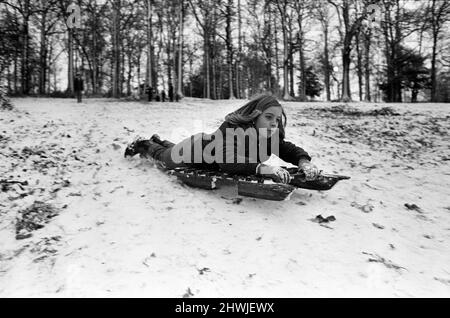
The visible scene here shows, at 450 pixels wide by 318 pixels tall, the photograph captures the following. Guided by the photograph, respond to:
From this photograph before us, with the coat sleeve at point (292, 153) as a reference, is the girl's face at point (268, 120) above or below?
above

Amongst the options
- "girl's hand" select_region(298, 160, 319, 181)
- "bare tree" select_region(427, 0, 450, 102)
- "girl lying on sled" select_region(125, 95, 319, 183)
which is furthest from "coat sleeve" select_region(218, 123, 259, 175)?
"bare tree" select_region(427, 0, 450, 102)

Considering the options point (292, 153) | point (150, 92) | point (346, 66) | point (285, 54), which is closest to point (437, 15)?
point (346, 66)

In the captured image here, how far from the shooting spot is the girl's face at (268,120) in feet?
10.6

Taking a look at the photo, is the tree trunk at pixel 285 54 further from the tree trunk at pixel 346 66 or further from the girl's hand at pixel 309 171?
the girl's hand at pixel 309 171

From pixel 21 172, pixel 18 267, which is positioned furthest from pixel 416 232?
pixel 21 172

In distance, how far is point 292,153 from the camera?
11.7 ft

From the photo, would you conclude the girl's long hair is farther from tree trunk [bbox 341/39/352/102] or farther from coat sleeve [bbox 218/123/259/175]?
tree trunk [bbox 341/39/352/102]

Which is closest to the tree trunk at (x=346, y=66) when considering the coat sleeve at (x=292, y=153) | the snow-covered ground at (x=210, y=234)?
the snow-covered ground at (x=210, y=234)

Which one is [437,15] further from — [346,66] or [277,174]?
[277,174]

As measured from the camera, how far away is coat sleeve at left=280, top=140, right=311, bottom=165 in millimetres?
3531

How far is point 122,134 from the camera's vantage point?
21.4 feet

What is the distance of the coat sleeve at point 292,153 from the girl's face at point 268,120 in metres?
0.39

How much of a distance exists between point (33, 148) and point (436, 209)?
19.7 feet

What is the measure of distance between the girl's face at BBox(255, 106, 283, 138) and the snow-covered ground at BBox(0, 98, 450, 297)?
80cm
